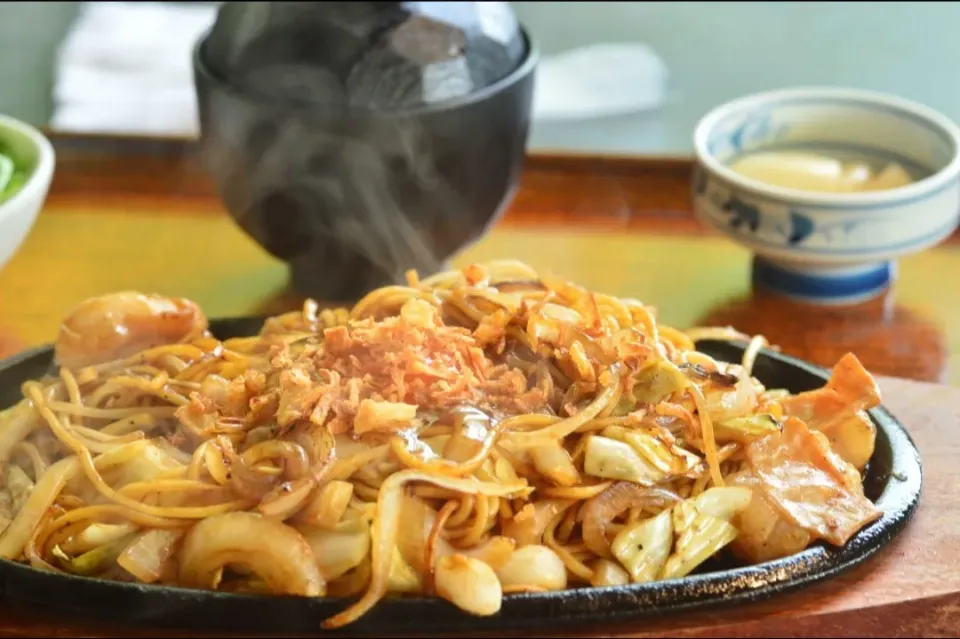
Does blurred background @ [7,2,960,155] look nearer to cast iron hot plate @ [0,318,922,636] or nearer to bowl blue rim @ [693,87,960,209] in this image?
bowl blue rim @ [693,87,960,209]

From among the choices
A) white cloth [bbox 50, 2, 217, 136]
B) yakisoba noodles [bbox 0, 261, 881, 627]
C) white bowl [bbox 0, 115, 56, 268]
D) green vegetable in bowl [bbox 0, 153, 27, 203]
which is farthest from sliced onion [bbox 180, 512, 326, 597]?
white cloth [bbox 50, 2, 217, 136]

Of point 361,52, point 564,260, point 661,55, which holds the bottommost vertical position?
point 564,260

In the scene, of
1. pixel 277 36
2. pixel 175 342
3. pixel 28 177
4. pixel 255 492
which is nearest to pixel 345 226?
pixel 277 36

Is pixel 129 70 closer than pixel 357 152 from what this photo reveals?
No

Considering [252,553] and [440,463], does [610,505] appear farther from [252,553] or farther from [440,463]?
[252,553]

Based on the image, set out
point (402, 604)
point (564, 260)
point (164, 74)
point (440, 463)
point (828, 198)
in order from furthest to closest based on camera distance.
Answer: point (164, 74) < point (564, 260) < point (828, 198) < point (440, 463) < point (402, 604)

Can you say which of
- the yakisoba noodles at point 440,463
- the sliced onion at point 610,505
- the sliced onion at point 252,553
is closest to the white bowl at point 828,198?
the yakisoba noodles at point 440,463

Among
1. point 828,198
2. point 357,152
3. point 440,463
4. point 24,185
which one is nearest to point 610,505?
point 440,463
